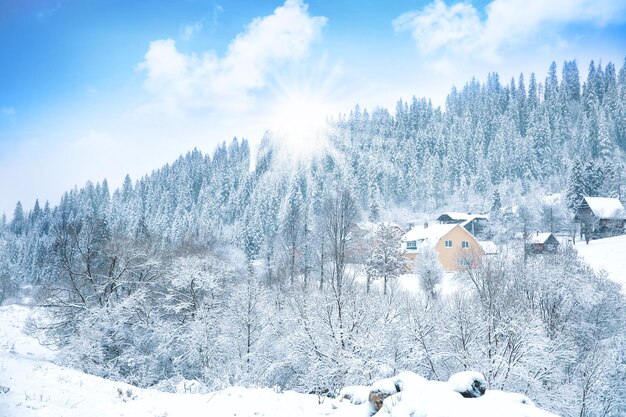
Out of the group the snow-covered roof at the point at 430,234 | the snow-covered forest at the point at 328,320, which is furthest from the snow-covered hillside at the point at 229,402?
the snow-covered roof at the point at 430,234

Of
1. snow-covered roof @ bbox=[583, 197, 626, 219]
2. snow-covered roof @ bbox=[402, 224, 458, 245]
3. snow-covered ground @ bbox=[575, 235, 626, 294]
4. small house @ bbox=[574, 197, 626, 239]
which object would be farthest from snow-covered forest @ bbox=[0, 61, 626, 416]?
snow-covered roof @ bbox=[402, 224, 458, 245]

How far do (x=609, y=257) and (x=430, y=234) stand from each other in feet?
81.9

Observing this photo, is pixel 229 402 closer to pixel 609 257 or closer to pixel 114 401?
pixel 114 401

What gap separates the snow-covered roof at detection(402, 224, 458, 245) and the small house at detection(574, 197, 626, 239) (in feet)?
76.9

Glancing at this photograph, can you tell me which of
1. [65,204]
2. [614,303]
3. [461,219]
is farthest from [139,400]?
[65,204]

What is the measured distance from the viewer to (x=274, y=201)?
121312 mm

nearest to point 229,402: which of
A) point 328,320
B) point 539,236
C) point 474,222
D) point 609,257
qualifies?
point 328,320

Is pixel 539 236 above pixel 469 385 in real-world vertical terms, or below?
above

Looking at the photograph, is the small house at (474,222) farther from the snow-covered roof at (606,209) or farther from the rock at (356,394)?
the rock at (356,394)

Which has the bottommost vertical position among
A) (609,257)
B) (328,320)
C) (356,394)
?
(328,320)

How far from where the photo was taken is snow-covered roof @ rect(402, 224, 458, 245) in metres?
59.7

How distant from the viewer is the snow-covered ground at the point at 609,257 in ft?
115

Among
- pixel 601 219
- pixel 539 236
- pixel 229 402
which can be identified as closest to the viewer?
pixel 229 402

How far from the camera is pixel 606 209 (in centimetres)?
6166
